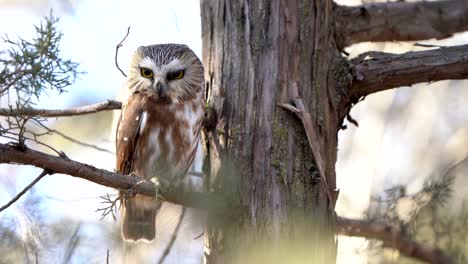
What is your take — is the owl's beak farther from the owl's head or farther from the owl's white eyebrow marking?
the owl's white eyebrow marking

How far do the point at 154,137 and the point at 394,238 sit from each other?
1.75m

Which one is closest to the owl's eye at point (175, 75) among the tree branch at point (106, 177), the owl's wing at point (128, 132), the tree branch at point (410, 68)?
the owl's wing at point (128, 132)

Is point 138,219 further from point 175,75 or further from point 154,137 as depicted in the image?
point 175,75

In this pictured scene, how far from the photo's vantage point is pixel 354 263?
492cm

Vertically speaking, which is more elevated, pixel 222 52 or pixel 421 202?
pixel 222 52

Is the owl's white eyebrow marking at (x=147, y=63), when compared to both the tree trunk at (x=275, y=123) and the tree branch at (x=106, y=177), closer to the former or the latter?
the tree trunk at (x=275, y=123)

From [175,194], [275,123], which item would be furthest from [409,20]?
[175,194]

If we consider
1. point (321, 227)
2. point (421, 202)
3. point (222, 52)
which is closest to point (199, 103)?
point (222, 52)

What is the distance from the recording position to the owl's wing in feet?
14.0

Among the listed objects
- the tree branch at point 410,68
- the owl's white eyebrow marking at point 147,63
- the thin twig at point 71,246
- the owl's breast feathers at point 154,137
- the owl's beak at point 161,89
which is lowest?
the thin twig at point 71,246

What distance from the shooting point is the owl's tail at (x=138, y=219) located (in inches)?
179

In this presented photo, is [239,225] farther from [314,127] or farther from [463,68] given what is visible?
[463,68]

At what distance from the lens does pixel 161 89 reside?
4.32 metres

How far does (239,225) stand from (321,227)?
409 millimetres
